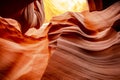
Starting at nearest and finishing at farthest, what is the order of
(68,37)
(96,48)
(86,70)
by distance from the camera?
(86,70) < (96,48) < (68,37)

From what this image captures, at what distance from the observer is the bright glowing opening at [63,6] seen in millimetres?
4695

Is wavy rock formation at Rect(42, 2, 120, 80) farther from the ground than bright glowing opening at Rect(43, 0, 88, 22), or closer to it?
farther from the ground

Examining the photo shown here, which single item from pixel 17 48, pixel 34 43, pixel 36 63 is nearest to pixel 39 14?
pixel 34 43

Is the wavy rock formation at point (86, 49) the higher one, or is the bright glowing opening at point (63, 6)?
the wavy rock formation at point (86, 49)

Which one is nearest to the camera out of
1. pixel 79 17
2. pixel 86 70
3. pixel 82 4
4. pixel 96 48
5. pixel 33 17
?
pixel 86 70

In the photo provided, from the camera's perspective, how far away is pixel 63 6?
529 cm

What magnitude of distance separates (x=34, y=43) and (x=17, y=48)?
0.41 meters

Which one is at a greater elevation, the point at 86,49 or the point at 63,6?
the point at 86,49

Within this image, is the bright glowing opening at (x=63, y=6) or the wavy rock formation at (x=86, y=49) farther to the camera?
the bright glowing opening at (x=63, y=6)

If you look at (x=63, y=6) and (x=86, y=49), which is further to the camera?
(x=63, y=6)

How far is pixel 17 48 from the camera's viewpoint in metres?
2.76

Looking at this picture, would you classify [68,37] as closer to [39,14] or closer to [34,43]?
[34,43]

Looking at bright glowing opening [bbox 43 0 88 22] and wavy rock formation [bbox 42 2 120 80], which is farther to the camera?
bright glowing opening [bbox 43 0 88 22]

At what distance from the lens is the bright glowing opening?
470 centimetres
